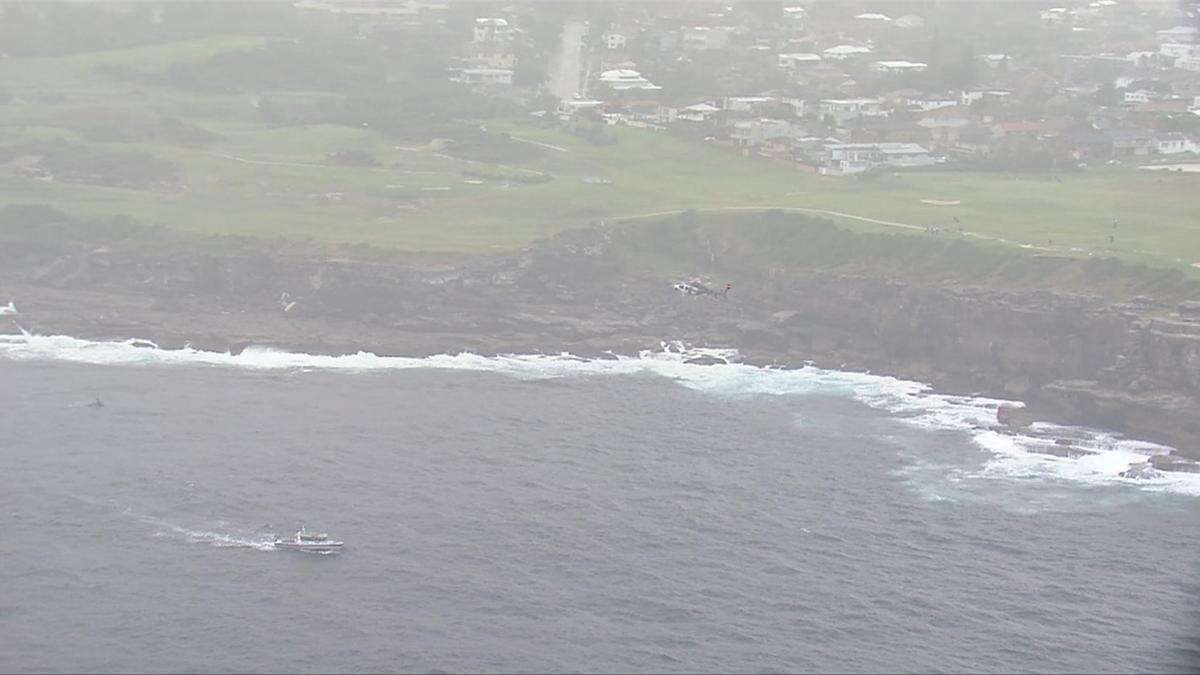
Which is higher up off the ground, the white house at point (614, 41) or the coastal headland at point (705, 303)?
the white house at point (614, 41)

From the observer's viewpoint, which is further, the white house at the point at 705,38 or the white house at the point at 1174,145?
the white house at the point at 705,38

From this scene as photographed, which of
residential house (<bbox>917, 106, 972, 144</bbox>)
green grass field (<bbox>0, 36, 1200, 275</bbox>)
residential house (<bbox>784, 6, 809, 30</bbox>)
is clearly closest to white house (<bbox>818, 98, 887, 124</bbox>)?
residential house (<bbox>917, 106, 972, 144</bbox>)

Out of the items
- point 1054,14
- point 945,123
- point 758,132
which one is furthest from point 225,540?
point 1054,14

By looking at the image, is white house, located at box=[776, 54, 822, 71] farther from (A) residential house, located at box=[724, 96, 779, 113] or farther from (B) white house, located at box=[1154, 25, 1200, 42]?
(B) white house, located at box=[1154, 25, 1200, 42]

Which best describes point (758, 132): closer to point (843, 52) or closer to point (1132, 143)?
point (1132, 143)


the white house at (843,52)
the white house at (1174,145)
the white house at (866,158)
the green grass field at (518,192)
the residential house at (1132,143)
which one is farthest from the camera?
the white house at (843,52)

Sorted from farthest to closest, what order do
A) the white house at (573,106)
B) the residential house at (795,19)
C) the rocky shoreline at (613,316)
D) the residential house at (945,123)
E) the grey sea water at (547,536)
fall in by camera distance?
the residential house at (795,19)
the white house at (573,106)
the residential house at (945,123)
the rocky shoreline at (613,316)
the grey sea water at (547,536)

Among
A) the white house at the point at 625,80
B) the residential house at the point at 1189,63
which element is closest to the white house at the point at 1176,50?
the residential house at the point at 1189,63

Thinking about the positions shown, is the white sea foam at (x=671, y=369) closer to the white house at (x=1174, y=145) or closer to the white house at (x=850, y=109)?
the white house at (x=1174, y=145)
